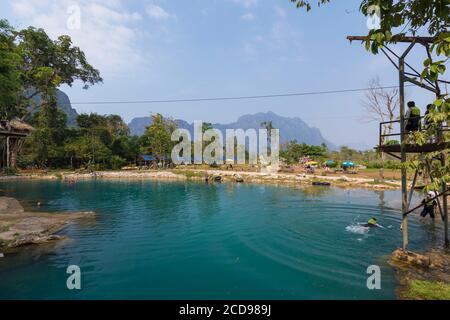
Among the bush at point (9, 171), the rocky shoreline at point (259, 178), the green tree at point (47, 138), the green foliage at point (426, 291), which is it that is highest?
the green tree at point (47, 138)

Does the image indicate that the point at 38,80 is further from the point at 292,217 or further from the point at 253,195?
the point at 292,217

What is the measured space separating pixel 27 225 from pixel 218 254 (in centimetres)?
944

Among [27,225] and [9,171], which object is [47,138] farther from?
[27,225]

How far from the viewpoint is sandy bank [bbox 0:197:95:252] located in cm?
1127

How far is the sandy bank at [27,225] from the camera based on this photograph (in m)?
11.3

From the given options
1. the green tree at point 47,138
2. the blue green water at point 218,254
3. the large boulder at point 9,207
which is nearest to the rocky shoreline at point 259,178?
the green tree at point 47,138

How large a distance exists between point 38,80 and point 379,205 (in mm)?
54112

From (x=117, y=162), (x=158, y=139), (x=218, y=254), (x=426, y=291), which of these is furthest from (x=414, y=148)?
(x=117, y=162)

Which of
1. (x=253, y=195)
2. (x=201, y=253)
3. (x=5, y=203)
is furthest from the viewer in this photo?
(x=253, y=195)

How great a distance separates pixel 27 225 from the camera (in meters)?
13.2

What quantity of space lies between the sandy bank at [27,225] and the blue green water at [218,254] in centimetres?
71

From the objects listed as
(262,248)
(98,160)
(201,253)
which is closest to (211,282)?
(201,253)

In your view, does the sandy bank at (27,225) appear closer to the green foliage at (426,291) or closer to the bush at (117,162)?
the green foliage at (426,291)
